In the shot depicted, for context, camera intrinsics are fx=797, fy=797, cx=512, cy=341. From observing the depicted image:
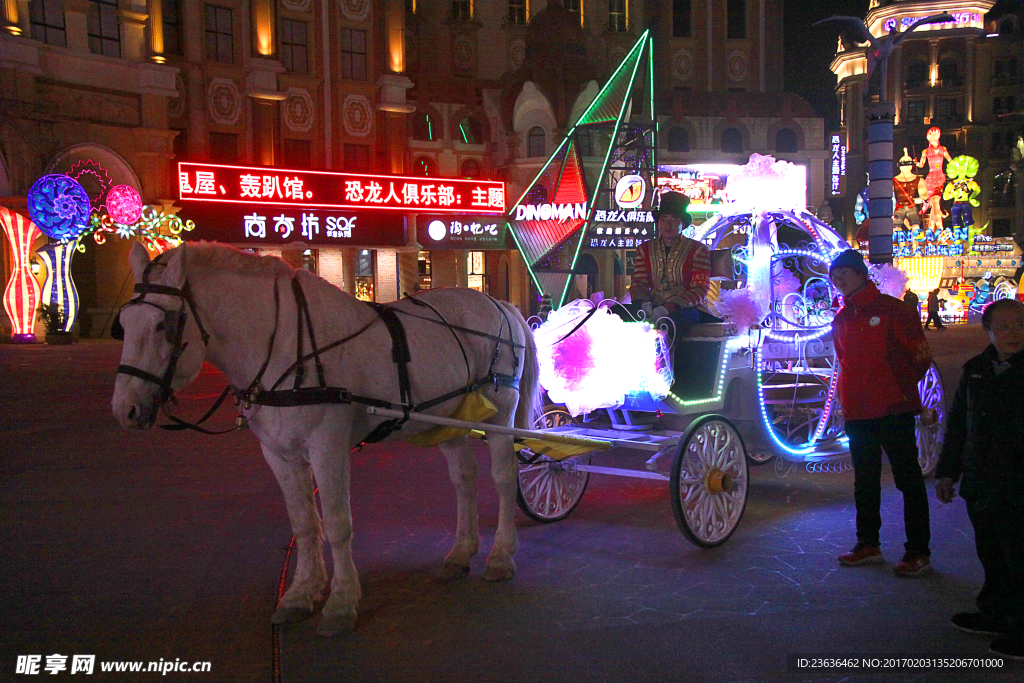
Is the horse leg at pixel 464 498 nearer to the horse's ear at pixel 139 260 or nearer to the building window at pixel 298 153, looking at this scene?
the horse's ear at pixel 139 260

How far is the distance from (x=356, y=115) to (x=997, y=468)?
30.2 m

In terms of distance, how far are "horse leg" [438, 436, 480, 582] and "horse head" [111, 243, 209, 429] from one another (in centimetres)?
171

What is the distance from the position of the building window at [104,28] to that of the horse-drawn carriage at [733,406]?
81.2 feet

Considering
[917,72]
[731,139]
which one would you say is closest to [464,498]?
[731,139]

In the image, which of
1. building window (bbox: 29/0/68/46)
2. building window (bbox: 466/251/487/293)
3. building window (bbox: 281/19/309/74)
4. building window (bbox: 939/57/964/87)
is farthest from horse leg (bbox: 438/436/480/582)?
building window (bbox: 939/57/964/87)

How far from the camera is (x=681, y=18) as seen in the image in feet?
136

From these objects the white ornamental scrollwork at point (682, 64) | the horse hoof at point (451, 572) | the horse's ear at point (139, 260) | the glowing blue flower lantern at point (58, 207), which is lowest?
the horse hoof at point (451, 572)

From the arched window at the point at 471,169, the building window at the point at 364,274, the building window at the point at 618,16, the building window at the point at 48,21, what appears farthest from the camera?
the building window at the point at 618,16

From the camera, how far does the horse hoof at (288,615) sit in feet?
13.8

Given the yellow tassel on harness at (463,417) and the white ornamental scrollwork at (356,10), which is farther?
the white ornamental scrollwork at (356,10)

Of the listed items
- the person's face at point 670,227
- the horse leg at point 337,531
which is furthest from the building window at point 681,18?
the horse leg at point 337,531

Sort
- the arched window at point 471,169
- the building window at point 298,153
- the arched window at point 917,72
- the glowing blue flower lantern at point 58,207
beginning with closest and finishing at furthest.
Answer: the glowing blue flower lantern at point 58,207 < the building window at point 298,153 < the arched window at point 471,169 < the arched window at point 917,72

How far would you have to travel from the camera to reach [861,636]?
394 cm

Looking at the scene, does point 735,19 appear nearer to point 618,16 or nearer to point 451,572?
point 618,16
